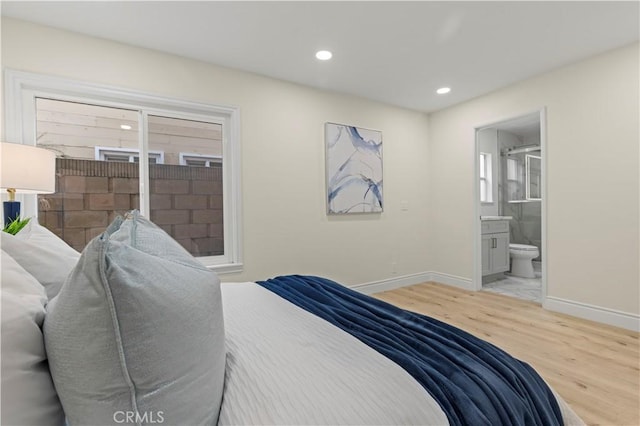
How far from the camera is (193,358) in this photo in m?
0.66

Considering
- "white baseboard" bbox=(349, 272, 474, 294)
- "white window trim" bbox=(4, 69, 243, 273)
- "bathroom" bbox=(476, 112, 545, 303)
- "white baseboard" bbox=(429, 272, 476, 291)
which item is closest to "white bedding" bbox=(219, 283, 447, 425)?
"white window trim" bbox=(4, 69, 243, 273)

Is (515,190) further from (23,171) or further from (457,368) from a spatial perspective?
(23,171)

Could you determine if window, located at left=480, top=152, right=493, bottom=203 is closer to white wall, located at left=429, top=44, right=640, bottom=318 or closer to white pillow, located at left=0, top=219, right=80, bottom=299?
white wall, located at left=429, top=44, right=640, bottom=318

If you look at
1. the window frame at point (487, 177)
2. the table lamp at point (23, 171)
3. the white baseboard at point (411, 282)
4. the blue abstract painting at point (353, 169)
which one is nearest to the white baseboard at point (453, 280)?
the white baseboard at point (411, 282)

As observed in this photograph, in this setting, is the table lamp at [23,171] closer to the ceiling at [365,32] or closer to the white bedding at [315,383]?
the ceiling at [365,32]

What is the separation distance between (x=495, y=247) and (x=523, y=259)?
748 millimetres

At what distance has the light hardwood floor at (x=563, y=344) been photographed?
1689 mm

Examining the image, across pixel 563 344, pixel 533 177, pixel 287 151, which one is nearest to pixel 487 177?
pixel 533 177

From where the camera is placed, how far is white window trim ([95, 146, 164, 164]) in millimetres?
2574

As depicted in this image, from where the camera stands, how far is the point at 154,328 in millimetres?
582

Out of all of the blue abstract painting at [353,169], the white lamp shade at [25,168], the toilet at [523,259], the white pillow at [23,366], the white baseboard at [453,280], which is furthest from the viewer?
the toilet at [523,259]

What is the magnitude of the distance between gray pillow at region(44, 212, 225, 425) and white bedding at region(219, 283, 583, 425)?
0.53ft

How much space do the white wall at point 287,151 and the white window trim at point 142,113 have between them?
0.07m

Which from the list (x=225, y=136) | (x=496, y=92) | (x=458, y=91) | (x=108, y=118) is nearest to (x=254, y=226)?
(x=225, y=136)
